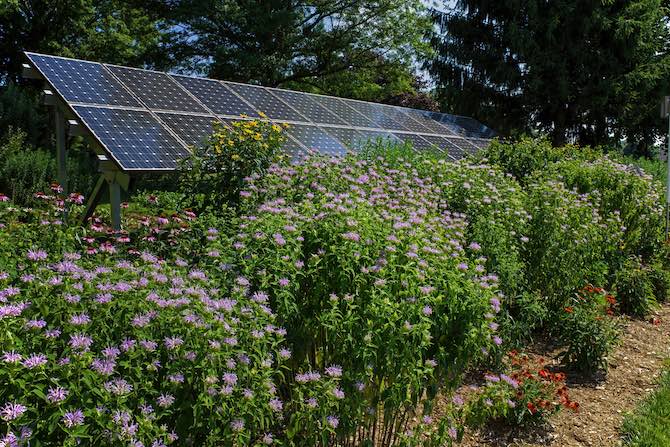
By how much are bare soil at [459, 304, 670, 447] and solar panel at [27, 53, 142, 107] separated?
16.6 feet

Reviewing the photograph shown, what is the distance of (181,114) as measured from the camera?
6.76 m

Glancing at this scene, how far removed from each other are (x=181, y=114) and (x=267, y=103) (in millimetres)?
1955

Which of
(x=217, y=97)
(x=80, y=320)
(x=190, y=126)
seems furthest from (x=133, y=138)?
(x=80, y=320)

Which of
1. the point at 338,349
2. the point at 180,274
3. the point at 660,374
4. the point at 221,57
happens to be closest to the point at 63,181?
the point at 180,274

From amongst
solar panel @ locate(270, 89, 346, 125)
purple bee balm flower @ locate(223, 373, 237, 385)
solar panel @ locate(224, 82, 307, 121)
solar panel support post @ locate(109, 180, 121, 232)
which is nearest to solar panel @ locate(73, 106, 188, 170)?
solar panel support post @ locate(109, 180, 121, 232)

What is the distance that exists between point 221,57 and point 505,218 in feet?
53.9

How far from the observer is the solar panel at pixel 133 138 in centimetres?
527

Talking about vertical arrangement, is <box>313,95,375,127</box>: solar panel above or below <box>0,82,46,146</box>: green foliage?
above

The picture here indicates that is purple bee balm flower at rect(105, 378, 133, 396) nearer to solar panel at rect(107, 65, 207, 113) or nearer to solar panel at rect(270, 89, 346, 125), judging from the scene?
solar panel at rect(107, 65, 207, 113)

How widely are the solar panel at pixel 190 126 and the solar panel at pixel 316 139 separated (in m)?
1.11

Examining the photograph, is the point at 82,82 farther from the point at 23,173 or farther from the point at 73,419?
the point at 73,419

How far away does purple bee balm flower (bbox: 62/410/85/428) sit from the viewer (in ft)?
5.66

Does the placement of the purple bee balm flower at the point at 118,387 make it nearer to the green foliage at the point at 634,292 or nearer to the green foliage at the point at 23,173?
the green foliage at the point at 634,292

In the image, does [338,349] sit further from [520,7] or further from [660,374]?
[520,7]
